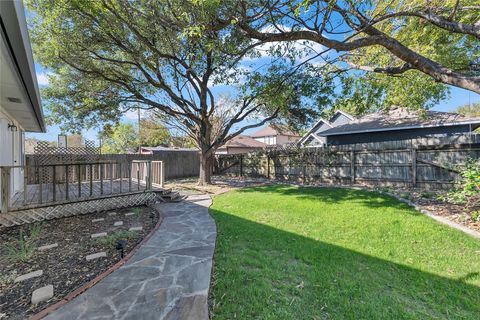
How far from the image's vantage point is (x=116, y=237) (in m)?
4.26

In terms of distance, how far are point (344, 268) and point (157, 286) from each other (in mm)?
2408

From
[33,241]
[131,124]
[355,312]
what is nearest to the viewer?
[355,312]

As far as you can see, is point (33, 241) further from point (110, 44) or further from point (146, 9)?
point (110, 44)

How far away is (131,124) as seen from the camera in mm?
26000

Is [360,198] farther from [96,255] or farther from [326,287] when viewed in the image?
[96,255]

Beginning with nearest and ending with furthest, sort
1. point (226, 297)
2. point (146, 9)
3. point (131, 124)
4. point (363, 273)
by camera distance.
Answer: point (226, 297)
point (363, 273)
point (146, 9)
point (131, 124)

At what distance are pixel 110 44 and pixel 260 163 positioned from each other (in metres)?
9.57

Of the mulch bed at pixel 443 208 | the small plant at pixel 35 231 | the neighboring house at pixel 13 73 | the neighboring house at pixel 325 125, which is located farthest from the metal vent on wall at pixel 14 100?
the neighboring house at pixel 325 125

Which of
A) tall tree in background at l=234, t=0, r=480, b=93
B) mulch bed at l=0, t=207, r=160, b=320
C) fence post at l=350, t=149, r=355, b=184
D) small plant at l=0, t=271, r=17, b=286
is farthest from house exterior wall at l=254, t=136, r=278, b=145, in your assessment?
small plant at l=0, t=271, r=17, b=286

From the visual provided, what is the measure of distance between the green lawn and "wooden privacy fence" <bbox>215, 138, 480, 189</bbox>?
378 centimetres

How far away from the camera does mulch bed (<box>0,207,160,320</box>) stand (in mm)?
2562

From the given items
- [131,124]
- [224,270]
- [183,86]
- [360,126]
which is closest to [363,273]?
[224,270]

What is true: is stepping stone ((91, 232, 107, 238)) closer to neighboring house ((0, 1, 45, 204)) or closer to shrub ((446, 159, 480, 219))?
neighboring house ((0, 1, 45, 204))

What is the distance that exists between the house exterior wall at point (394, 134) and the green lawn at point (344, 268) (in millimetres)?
9541
